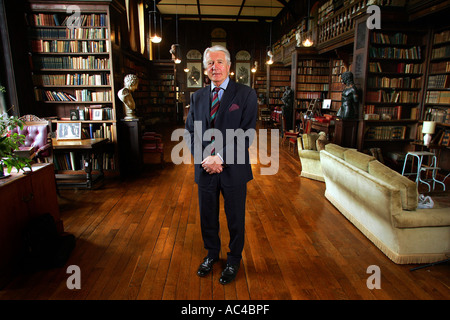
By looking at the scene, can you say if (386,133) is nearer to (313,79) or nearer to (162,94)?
(313,79)

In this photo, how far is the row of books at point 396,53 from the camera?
226 inches

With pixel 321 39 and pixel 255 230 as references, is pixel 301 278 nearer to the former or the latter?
pixel 255 230

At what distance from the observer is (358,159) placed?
2.87m

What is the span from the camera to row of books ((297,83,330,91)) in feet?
31.3

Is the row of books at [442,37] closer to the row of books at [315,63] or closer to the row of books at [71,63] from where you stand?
the row of books at [315,63]

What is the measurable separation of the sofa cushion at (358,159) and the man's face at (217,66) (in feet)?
5.70

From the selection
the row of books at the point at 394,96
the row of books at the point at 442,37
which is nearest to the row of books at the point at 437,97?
the row of books at the point at 394,96

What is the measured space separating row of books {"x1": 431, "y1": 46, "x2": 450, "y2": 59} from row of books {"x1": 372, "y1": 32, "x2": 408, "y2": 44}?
0.58m

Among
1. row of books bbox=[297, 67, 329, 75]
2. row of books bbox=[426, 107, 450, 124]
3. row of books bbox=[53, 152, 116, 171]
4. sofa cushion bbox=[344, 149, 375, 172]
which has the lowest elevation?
row of books bbox=[53, 152, 116, 171]

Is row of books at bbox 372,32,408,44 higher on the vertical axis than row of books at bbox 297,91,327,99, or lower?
higher

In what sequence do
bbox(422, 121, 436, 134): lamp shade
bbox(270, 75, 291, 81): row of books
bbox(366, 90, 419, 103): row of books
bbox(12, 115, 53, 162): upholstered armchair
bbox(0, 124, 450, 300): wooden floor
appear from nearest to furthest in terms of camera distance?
bbox(0, 124, 450, 300): wooden floor
bbox(12, 115, 53, 162): upholstered armchair
bbox(422, 121, 436, 134): lamp shade
bbox(366, 90, 419, 103): row of books
bbox(270, 75, 291, 81): row of books

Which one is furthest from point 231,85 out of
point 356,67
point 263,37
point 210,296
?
point 263,37

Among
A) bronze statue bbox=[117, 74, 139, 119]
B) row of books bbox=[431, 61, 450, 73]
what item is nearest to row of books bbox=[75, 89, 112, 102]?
bronze statue bbox=[117, 74, 139, 119]

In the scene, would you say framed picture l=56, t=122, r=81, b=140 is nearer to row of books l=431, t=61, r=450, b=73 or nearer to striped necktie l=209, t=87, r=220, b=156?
striped necktie l=209, t=87, r=220, b=156
